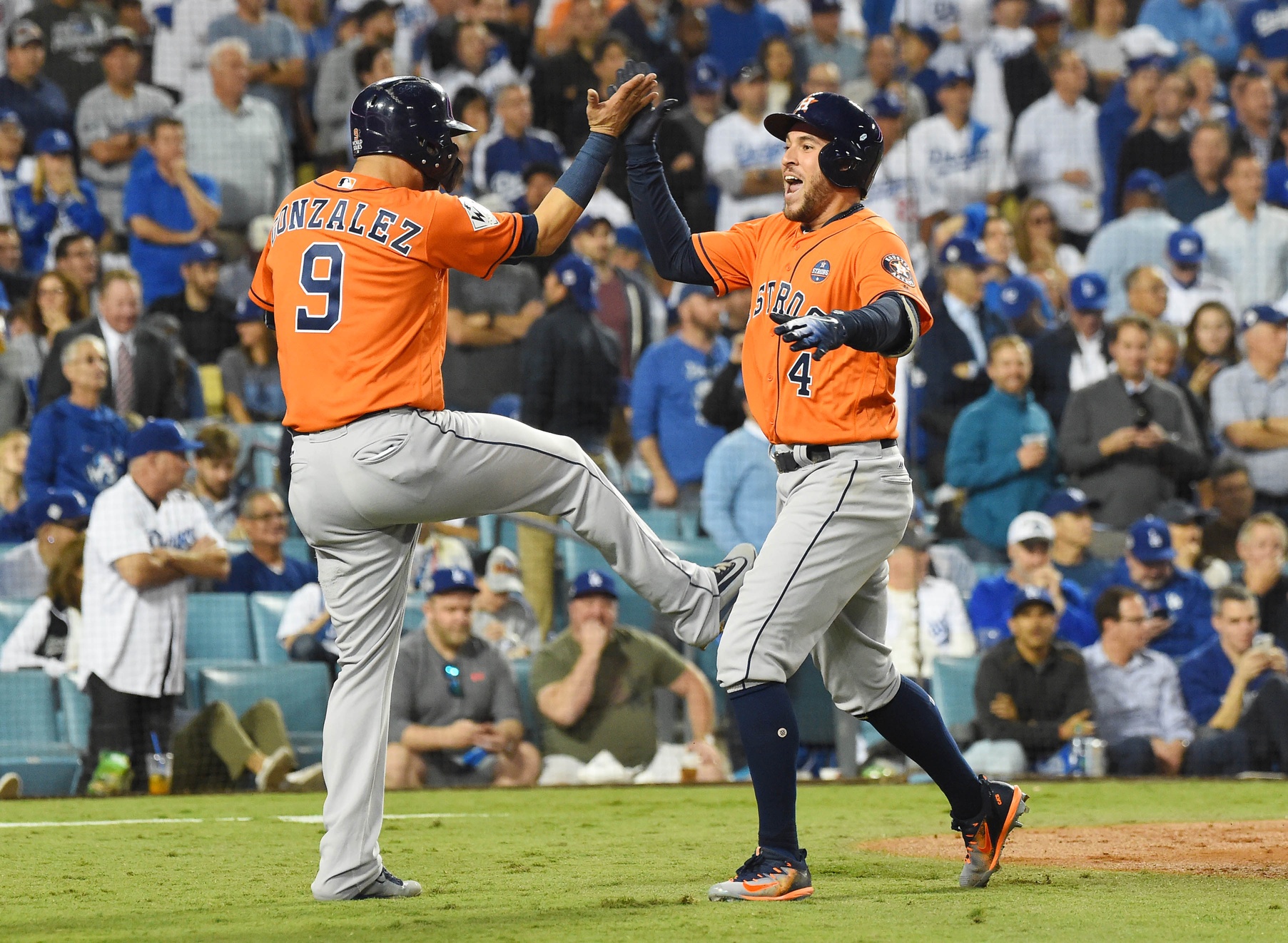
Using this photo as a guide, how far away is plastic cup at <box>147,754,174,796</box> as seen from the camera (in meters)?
7.15

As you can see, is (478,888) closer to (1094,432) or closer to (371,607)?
(371,607)

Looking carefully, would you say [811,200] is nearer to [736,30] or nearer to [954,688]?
[954,688]

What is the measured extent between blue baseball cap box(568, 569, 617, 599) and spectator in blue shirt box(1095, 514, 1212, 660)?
8.50 ft

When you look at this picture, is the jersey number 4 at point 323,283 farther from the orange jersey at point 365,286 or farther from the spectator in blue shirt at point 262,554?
the spectator in blue shirt at point 262,554

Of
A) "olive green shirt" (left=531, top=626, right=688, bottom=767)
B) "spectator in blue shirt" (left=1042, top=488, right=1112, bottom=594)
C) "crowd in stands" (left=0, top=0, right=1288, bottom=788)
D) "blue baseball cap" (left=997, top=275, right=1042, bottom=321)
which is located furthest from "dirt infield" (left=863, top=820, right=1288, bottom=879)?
"blue baseball cap" (left=997, top=275, right=1042, bottom=321)

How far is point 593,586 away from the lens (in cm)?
753

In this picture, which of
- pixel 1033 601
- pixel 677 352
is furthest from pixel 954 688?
pixel 677 352

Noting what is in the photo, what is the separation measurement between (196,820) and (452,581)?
1.71 metres

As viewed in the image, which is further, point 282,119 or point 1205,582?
point 282,119

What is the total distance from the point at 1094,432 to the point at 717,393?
213 centimetres

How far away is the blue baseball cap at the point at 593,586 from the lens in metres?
7.52

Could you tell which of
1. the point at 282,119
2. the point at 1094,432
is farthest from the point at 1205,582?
the point at 282,119

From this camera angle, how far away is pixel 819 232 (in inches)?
161

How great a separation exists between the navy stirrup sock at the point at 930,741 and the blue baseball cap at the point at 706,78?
25.5ft
